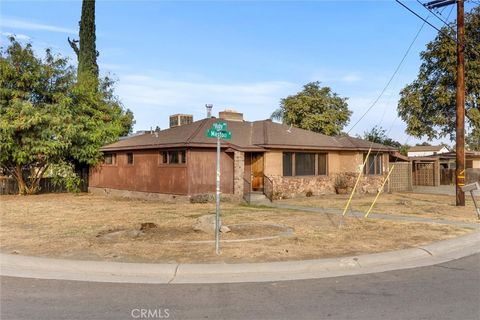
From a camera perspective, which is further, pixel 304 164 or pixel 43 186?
pixel 43 186

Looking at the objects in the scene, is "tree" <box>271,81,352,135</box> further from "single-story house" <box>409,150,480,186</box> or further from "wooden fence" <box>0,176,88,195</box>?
"wooden fence" <box>0,176,88,195</box>

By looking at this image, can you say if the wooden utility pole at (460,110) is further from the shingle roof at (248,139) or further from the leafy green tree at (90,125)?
the leafy green tree at (90,125)

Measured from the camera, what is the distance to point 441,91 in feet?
110

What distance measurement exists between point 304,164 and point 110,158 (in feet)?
38.3

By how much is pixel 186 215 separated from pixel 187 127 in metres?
9.96

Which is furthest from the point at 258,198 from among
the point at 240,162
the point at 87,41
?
the point at 87,41

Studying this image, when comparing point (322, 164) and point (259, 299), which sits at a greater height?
point (322, 164)

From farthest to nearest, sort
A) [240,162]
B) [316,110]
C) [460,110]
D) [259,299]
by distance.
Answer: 1. [316,110]
2. [240,162]
3. [460,110]
4. [259,299]

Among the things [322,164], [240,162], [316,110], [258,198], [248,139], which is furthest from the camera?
[316,110]

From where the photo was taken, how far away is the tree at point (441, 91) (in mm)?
32781

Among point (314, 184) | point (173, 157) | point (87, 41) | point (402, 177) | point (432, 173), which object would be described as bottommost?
point (314, 184)

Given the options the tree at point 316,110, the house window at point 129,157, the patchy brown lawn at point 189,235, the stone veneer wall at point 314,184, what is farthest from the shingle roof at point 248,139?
the tree at point 316,110

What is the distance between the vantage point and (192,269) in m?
7.89

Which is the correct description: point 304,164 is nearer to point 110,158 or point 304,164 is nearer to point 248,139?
point 248,139
